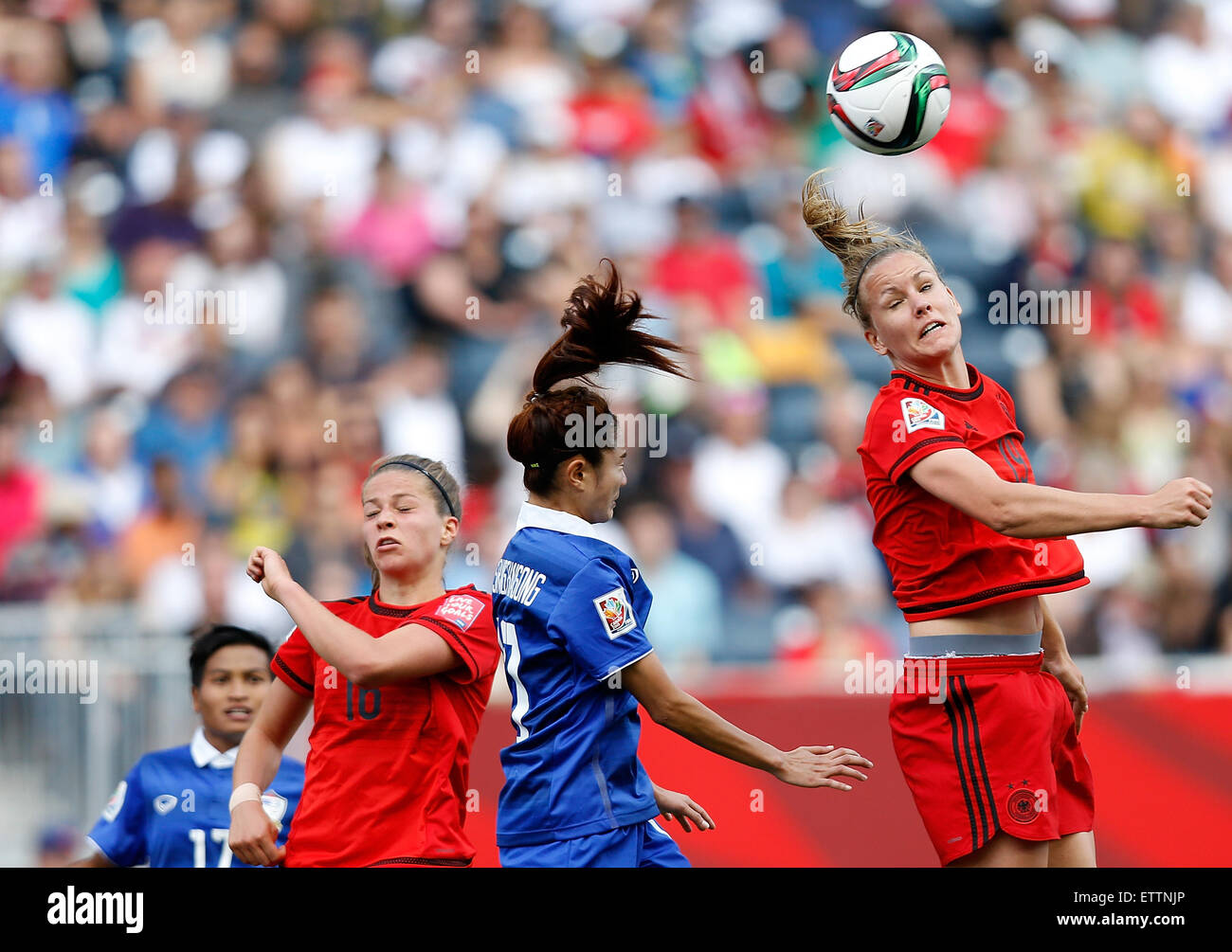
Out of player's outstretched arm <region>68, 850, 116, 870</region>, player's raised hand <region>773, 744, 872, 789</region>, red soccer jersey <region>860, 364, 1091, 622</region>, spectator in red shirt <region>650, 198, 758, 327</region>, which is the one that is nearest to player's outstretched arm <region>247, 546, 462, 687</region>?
player's raised hand <region>773, 744, 872, 789</region>

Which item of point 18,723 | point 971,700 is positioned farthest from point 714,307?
point 971,700

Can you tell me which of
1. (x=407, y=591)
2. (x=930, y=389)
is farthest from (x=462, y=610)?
(x=930, y=389)

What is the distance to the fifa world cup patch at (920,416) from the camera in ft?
13.1

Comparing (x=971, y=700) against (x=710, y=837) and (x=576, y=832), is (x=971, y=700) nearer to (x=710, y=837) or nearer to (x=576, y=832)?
(x=576, y=832)

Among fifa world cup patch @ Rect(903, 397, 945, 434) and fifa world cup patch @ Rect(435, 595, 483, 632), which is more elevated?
fifa world cup patch @ Rect(903, 397, 945, 434)

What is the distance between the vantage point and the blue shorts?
383cm

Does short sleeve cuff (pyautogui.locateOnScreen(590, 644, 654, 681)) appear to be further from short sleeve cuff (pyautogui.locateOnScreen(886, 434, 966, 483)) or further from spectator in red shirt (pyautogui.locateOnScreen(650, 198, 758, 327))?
spectator in red shirt (pyautogui.locateOnScreen(650, 198, 758, 327))

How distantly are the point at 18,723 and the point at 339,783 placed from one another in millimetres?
3771

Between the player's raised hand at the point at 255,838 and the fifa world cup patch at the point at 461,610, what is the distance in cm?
72

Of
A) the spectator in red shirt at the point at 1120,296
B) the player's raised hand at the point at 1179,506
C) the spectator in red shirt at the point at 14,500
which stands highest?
the spectator in red shirt at the point at 1120,296

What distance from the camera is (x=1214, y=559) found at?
28.2 feet

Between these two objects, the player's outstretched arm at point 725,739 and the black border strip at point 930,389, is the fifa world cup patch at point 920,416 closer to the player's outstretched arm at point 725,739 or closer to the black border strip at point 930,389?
the black border strip at point 930,389

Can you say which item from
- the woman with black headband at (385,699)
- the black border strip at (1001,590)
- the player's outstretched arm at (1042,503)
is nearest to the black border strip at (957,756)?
the black border strip at (1001,590)

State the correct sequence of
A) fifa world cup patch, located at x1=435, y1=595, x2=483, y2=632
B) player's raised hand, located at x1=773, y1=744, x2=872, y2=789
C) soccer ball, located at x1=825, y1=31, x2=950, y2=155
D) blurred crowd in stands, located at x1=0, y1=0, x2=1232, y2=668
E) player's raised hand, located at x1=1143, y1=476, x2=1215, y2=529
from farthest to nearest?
blurred crowd in stands, located at x1=0, y1=0, x2=1232, y2=668 → soccer ball, located at x1=825, y1=31, x2=950, y2=155 → fifa world cup patch, located at x1=435, y1=595, x2=483, y2=632 → player's raised hand, located at x1=773, y1=744, x2=872, y2=789 → player's raised hand, located at x1=1143, y1=476, x2=1215, y2=529
